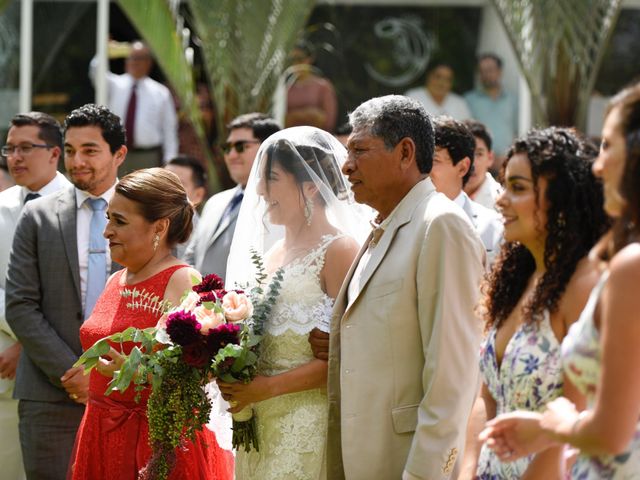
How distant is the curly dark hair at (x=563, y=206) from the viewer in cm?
351

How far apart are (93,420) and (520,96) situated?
24.4ft

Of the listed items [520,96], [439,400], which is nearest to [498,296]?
[439,400]

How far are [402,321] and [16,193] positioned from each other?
366cm

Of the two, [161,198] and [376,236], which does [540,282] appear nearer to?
[376,236]

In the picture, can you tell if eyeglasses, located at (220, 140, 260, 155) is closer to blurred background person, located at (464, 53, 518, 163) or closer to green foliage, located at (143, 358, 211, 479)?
green foliage, located at (143, 358, 211, 479)

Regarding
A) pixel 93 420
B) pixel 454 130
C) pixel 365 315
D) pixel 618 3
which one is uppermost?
pixel 618 3

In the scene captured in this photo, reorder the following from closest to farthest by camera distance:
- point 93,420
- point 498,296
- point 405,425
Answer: point 498,296 → point 405,425 → point 93,420

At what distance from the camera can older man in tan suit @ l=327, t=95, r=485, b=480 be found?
154 inches

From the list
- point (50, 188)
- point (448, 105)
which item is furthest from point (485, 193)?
point (448, 105)

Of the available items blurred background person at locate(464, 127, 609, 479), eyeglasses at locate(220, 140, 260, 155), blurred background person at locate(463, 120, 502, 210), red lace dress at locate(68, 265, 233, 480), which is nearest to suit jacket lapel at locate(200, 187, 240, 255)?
eyeglasses at locate(220, 140, 260, 155)

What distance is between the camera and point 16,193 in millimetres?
6879

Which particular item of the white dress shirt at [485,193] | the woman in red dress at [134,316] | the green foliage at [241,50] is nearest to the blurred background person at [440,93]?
the green foliage at [241,50]

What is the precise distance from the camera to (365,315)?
13.5 ft

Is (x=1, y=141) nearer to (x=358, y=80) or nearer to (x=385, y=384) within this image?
(x=358, y=80)
